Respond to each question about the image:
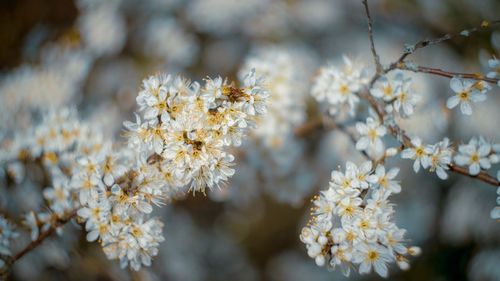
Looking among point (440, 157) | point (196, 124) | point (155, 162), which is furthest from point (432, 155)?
point (155, 162)

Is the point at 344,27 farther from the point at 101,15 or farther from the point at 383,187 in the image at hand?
the point at 383,187

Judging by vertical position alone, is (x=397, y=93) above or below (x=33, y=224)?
above

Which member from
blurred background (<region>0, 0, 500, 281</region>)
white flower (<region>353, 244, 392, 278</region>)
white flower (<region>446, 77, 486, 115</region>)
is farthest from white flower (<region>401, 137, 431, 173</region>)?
blurred background (<region>0, 0, 500, 281</region>)

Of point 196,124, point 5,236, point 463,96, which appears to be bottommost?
point 5,236

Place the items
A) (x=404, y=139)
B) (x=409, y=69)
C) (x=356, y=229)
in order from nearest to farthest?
(x=356, y=229)
(x=409, y=69)
(x=404, y=139)

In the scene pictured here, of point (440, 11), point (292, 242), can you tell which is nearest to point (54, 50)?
point (292, 242)

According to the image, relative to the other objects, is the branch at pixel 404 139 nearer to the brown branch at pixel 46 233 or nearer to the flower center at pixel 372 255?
the flower center at pixel 372 255

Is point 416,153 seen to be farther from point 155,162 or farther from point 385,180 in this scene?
point 155,162
